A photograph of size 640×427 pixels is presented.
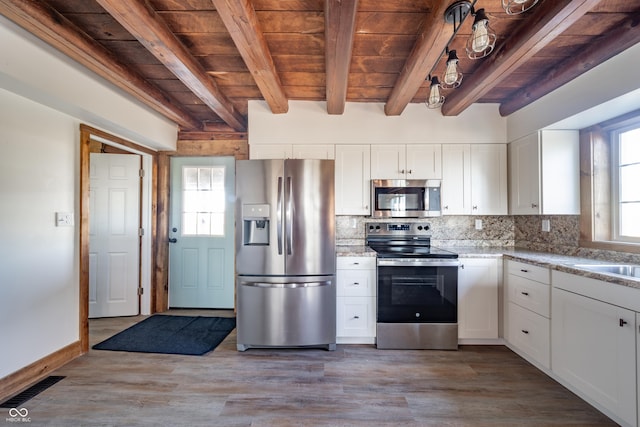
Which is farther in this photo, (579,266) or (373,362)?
(373,362)

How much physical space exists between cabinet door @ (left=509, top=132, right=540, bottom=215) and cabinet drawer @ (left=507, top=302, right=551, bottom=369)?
948 mm

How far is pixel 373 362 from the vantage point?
235 cm

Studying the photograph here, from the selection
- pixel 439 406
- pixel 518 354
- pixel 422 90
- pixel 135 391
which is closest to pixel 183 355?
pixel 135 391

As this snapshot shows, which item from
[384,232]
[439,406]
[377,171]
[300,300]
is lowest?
[439,406]

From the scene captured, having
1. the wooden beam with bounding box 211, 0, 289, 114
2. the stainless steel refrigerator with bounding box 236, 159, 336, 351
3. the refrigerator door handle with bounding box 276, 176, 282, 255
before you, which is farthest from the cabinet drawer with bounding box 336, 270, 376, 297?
the wooden beam with bounding box 211, 0, 289, 114

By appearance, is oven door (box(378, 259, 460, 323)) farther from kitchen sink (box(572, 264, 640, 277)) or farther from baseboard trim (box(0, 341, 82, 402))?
baseboard trim (box(0, 341, 82, 402))

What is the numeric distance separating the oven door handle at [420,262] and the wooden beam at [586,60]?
5.40 ft

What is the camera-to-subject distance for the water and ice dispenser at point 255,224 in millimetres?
2553

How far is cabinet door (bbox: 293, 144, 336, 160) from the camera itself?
3031 millimetres

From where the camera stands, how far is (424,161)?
10.00 feet

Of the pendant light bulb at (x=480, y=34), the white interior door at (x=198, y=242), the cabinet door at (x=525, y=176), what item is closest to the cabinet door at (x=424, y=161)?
the cabinet door at (x=525, y=176)

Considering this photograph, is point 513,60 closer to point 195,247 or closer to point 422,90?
point 422,90

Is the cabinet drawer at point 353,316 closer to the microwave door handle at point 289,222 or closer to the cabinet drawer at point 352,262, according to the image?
the cabinet drawer at point 352,262

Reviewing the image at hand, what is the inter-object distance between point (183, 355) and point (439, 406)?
6.75 feet
